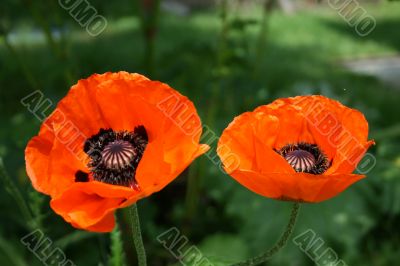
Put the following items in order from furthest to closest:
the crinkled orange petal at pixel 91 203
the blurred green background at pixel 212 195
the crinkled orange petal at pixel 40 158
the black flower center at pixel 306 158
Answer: the blurred green background at pixel 212 195 → the black flower center at pixel 306 158 → the crinkled orange petal at pixel 40 158 → the crinkled orange petal at pixel 91 203

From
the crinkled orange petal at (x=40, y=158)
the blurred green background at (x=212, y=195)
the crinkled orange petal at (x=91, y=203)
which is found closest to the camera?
the crinkled orange petal at (x=91, y=203)

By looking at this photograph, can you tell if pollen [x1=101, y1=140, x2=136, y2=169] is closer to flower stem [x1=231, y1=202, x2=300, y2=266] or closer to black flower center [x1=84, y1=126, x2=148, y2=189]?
black flower center [x1=84, y1=126, x2=148, y2=189]

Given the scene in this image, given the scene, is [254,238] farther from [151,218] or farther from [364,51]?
[364,51]

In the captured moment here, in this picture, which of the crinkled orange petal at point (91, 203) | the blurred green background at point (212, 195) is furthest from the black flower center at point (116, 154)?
the blurred green background at point (212, 195)

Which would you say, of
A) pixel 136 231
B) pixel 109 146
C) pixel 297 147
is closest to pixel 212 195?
pixel 297 147

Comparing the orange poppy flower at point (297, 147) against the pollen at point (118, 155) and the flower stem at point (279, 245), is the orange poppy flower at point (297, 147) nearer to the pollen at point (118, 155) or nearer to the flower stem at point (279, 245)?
the flower stem at point (279, 245)

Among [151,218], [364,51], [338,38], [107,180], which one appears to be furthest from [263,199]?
[338,38]
